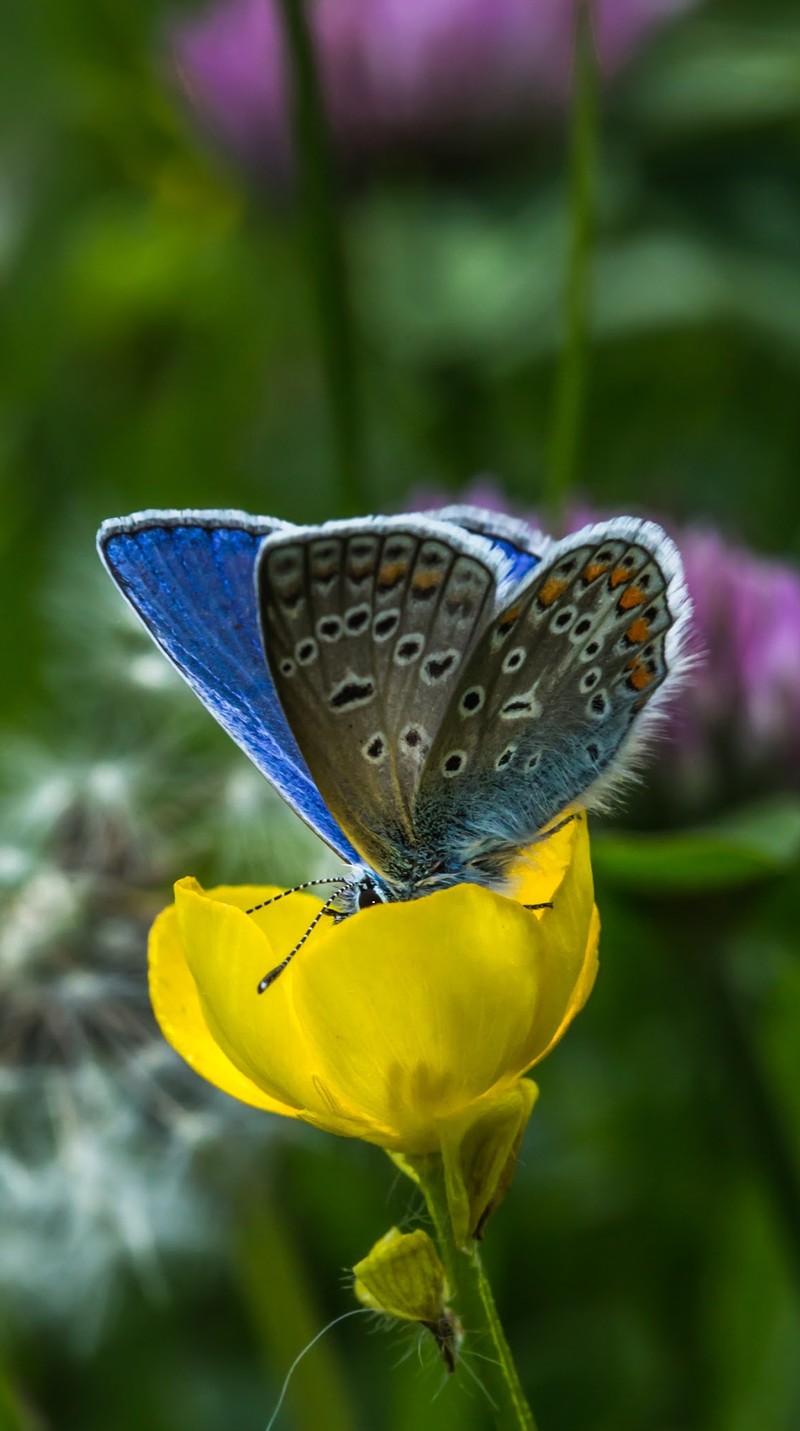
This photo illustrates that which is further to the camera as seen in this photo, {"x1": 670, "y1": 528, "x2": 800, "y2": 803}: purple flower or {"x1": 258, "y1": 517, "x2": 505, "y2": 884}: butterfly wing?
{"x1": 670, "y1": 528, "x2": 800, "y2": 803}: purple flower

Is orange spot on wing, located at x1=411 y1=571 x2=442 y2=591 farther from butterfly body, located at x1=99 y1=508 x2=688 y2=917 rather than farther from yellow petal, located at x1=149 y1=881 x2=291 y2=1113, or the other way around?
yellow petal, located at x1=149 y1=881 x2=291 y2=1113

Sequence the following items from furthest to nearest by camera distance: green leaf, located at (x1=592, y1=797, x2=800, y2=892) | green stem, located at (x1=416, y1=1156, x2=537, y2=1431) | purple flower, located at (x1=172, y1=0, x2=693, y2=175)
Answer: purple flower, located at (x1=172, y1=0, x2=693, y2=175)
green leaf, located at (x1=592, y1=797, x2=800, y2=892)
green stem, located at (x1=416, y1=1156, x2=537, y2=1431)

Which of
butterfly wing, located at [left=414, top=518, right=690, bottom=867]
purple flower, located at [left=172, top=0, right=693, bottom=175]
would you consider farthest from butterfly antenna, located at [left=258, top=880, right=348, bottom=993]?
purple flower, located at [left=172, top=0, right=693, bottom=175]

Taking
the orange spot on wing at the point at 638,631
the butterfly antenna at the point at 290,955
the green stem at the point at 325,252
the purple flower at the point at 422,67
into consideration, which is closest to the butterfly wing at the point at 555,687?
the orange spot on wing at the point at 638,631

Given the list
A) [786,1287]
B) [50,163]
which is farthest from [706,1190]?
[50,163]

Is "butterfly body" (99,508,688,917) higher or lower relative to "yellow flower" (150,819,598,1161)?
higher

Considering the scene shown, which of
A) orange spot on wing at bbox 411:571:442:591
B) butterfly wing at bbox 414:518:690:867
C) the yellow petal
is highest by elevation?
orange spot on wing at bbox 411:571:442:591

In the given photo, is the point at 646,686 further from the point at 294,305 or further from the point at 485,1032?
the point at 294,305

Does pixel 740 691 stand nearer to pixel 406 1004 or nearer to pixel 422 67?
pixel 406 1004

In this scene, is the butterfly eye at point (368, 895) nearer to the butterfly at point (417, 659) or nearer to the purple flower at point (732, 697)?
the butterfly at point (417, 659)
